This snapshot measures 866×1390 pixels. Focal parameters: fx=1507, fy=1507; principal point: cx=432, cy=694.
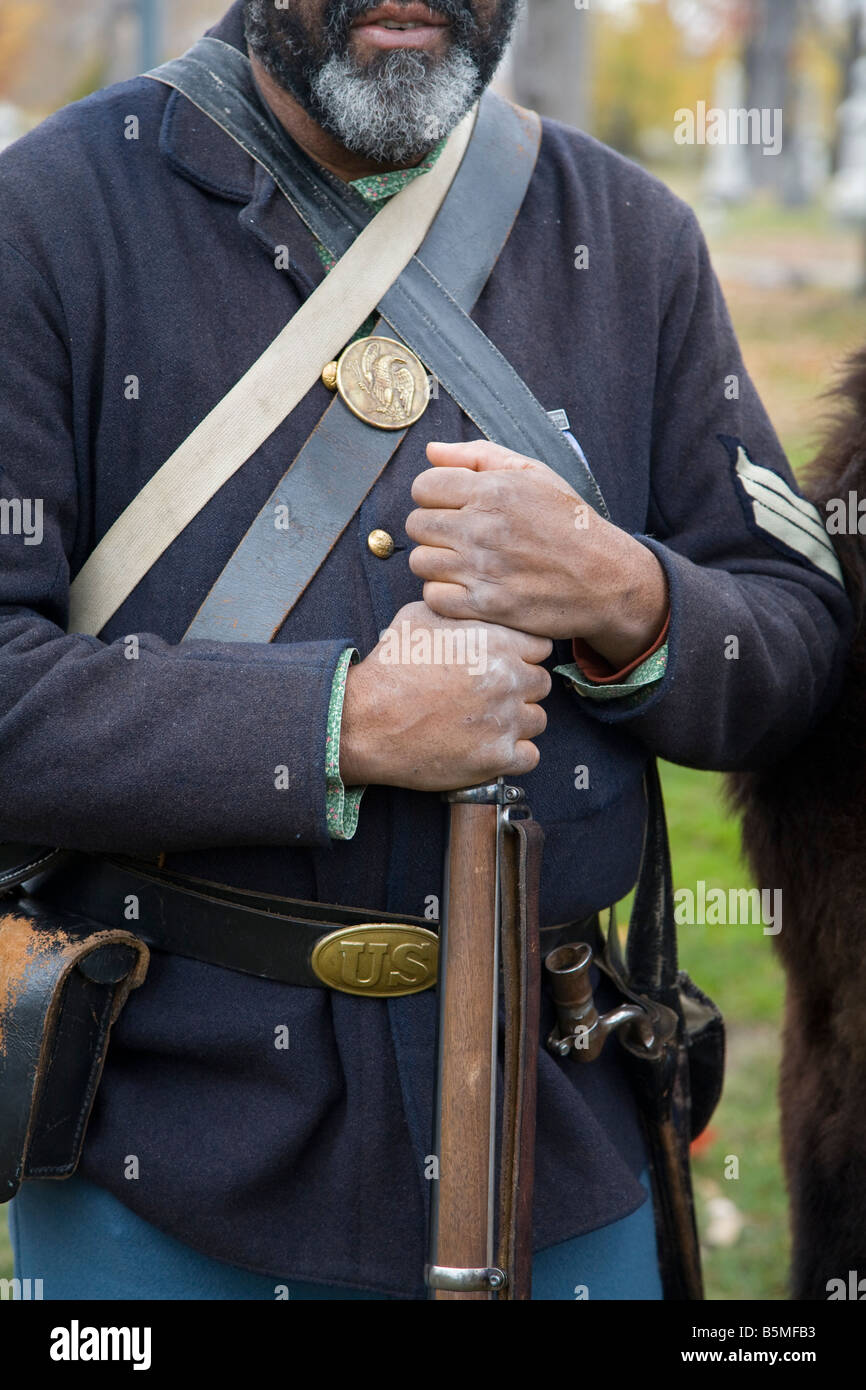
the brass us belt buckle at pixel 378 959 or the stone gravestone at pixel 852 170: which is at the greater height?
the stone gravestone at pixel 852 170

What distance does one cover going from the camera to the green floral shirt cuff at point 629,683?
6.39 feet

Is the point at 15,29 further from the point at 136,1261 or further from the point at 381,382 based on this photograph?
the point at 136,1261

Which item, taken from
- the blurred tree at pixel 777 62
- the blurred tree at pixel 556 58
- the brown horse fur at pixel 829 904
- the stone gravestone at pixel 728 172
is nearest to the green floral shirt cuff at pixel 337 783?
the brown horse fur at pixel 829 904

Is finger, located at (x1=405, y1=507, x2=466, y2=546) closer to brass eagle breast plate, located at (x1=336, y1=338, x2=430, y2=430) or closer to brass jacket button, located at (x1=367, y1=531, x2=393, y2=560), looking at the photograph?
brass jacket button, located at (x1=367, y1=531, x2=393, y2=560)

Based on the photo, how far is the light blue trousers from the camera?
1.89 metres

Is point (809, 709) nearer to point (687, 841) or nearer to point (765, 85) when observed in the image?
point (687, 841)

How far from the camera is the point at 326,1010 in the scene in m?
1.89

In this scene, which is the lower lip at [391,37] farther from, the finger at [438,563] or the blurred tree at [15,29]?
the blurred tree at [15,29]

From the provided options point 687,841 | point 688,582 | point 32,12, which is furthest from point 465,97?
point 32,12

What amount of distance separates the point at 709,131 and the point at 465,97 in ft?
3.53

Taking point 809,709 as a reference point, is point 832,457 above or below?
above

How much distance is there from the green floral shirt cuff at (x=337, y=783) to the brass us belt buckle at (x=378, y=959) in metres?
0.13

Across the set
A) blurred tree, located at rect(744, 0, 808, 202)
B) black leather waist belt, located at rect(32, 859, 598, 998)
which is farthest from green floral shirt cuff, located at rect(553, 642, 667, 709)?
blurred tree, located at rect(744, 0, 808, 202)
